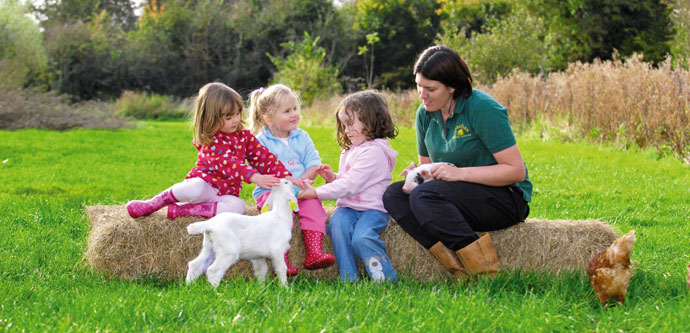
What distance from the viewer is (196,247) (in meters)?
4.23

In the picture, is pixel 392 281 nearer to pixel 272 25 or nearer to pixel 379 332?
pixel 379 332

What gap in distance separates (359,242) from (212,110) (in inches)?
54.6

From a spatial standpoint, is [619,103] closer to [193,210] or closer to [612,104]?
[612,104]

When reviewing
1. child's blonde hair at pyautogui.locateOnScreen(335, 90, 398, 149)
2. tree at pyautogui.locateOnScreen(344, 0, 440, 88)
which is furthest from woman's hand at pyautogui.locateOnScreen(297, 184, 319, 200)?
tree at pyautogui.locateOnScreen(344, 0, 440, 88)

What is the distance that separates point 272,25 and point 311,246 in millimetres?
30717

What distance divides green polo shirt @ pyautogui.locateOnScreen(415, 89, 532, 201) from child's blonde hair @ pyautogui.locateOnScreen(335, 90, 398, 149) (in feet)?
0.95

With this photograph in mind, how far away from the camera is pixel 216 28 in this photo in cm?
3388

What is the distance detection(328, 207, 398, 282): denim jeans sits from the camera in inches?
160

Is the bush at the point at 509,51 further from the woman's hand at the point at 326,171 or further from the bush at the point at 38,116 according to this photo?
the woman's hand at the point at 326,171

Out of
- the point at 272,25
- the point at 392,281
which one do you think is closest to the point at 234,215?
the point at 392,281

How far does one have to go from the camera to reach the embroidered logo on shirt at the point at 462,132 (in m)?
4.11

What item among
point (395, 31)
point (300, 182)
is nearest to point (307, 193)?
point (300, 182)

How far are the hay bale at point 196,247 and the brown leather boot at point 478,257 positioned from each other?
382 mm

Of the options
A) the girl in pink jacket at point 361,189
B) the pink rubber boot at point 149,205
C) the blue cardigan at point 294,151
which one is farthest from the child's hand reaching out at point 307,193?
the pink rubber boot at point 149,205
